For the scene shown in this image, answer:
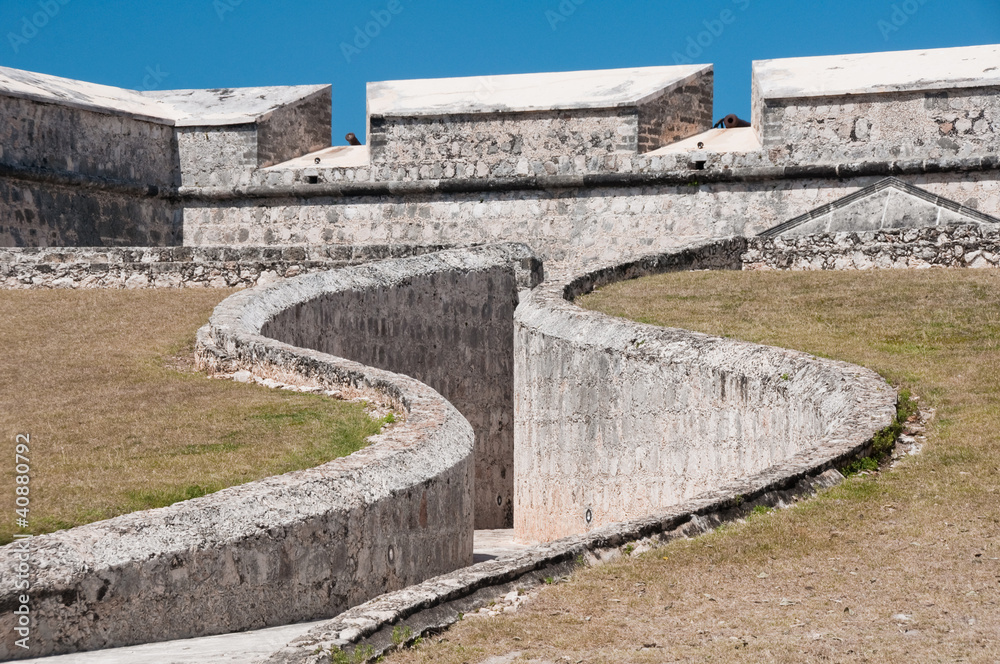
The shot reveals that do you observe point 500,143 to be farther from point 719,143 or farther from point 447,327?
point 447,327

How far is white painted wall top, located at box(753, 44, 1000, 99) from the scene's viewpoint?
1883cm

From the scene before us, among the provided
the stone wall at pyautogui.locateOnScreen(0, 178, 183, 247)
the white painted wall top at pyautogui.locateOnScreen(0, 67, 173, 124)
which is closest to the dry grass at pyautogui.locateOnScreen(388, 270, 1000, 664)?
the stone wall at pyautogui.locateOnScreen(0, 178, 183, 247)

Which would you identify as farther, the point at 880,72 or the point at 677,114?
the point at 677,114

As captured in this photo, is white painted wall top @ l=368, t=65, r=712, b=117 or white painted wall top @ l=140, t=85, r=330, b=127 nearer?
white painted wall top @ l=368, t=65, r=712, b=117

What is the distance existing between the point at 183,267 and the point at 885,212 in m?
9.09

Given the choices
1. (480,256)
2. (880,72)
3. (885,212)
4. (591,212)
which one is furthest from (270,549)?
(880,72)

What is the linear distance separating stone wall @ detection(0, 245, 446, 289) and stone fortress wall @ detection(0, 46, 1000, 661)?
0.04 metres

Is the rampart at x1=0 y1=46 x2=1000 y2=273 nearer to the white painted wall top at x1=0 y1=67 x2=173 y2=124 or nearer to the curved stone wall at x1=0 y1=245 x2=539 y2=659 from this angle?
the white painted wall top at x1=0 y1=67 x2=173 y2=124

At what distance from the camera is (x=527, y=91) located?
2091 cm


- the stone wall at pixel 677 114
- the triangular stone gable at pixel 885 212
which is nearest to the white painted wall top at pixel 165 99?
the stone wall at pixel 677 114

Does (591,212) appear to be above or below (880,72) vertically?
below

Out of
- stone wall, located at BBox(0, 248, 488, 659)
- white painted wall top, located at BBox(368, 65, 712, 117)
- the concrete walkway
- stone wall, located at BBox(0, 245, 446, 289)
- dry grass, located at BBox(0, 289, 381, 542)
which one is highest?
white painted wall top, located at BBox(368, 65, 712, 117)

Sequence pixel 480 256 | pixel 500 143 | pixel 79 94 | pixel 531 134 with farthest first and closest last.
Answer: pixel 79 94, pixel 500 143, pixel 531 134, pixel 480 256

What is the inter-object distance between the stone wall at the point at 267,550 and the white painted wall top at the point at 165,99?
13.9 meters
